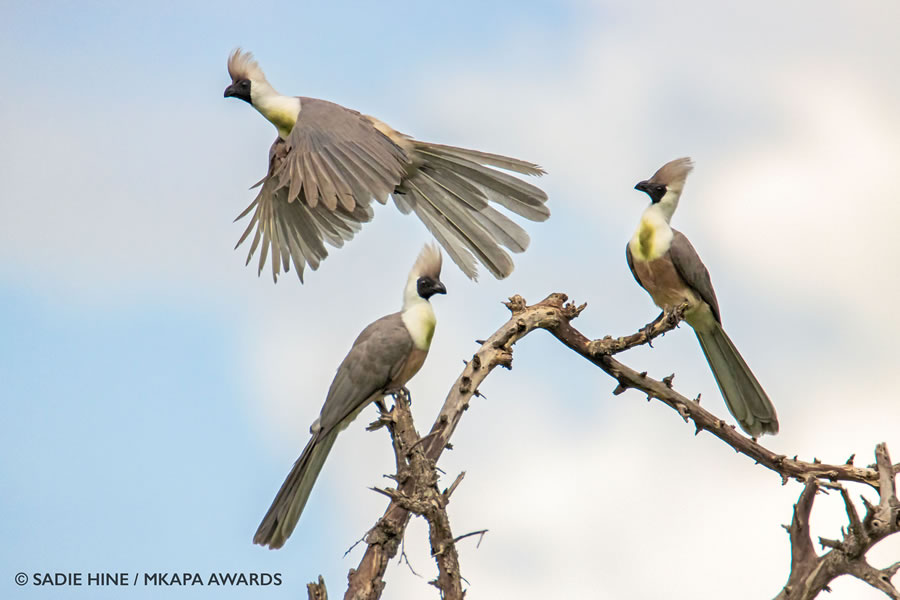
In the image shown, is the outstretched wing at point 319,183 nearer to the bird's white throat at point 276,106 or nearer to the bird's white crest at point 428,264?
the bird's white throat at point 276,106

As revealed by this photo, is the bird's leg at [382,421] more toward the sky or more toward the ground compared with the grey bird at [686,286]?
more toward the ground

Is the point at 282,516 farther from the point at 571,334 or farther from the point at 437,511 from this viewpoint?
the point at 571,334

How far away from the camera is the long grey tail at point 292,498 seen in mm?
4691

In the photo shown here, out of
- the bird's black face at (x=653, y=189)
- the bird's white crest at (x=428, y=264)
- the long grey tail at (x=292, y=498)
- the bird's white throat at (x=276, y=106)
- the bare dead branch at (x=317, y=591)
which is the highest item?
the bird's white throat at (x=276, y=106)

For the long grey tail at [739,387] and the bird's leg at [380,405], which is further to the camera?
the long grey tail at [739,387]

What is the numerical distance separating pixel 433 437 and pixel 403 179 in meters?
1.94

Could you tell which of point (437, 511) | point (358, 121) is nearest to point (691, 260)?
point (358, 121)

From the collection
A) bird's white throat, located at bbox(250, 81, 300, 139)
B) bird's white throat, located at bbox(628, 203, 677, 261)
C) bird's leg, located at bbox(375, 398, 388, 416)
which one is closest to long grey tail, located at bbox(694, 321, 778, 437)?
bird's white throat, located at bbox(628, 203, 677, 261)

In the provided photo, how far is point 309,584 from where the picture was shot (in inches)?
147

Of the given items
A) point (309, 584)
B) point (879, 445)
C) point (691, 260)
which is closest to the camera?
point (309, 584)

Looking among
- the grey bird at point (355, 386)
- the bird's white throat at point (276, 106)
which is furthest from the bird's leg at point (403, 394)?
the bird's white throat at point (276, 106)

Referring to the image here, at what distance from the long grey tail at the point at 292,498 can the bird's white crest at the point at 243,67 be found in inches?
94.0

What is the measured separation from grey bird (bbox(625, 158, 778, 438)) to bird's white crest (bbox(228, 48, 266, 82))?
7.77ft

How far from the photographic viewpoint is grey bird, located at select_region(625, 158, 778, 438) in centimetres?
551
